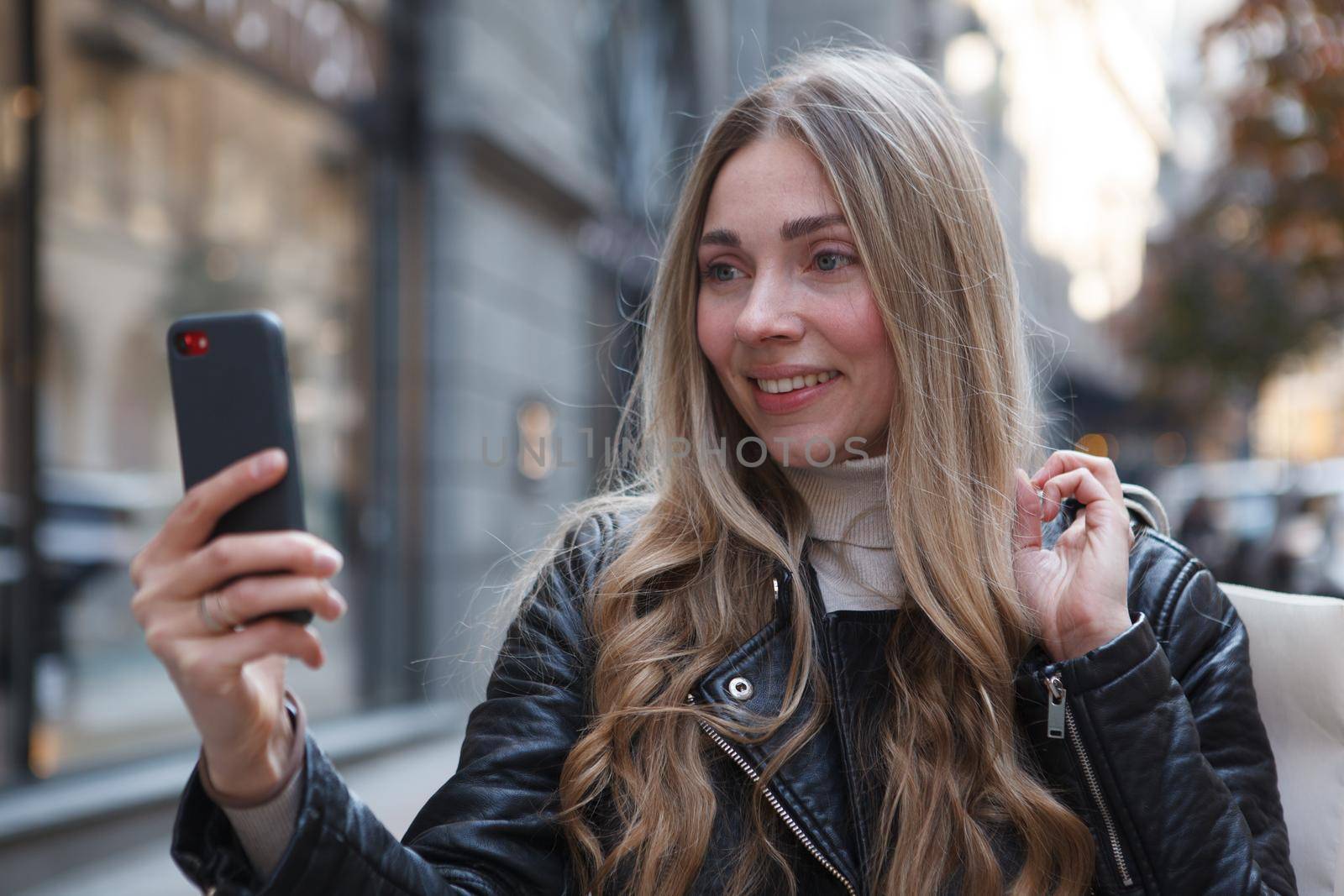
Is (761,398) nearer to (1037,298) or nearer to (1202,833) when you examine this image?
(1202,833)

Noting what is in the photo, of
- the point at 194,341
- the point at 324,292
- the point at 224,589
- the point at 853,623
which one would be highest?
the point at 324,292

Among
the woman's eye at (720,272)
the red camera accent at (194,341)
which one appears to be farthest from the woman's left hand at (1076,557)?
the red camera accent at (194,341)

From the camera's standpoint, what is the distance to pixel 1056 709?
1.98 m

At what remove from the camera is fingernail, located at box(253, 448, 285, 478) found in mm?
1291

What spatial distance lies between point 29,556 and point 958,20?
1855 centimetres

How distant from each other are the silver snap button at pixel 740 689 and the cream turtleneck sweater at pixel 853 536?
27 cm

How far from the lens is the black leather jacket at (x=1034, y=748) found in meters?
1.90

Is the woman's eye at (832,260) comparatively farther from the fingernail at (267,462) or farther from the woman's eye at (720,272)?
the fingernail at (267,462)

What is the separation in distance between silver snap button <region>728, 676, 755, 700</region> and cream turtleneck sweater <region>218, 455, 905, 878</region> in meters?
0.27

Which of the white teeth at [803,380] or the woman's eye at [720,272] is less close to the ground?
the woman's eye at [720,272]

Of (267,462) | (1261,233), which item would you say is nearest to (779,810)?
(267,462)

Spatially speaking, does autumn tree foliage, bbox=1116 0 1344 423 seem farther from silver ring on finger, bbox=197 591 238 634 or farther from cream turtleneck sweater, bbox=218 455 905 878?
silver ring on finger, bbox=197 591 238 634

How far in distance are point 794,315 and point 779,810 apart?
2.94 ft

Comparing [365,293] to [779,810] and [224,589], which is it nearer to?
[779,810]
